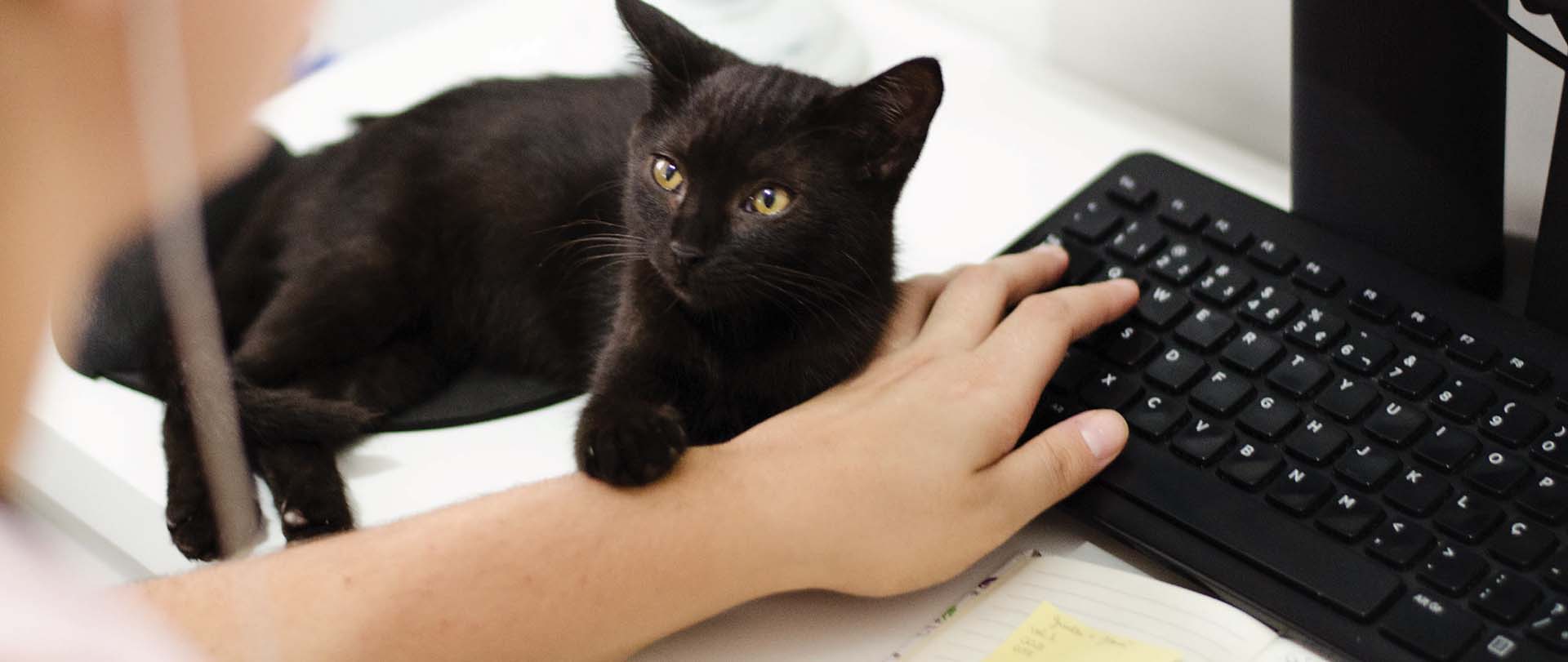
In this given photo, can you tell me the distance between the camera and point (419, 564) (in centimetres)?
80

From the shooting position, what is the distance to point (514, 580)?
802 mm

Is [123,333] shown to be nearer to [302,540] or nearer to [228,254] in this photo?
[228,254]

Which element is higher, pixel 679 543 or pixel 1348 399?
pixel 1348 399

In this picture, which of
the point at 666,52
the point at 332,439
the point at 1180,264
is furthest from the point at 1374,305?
the point at 332,439

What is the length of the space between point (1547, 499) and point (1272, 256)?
0.92 feet

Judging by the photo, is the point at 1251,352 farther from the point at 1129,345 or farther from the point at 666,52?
the point at 666,52

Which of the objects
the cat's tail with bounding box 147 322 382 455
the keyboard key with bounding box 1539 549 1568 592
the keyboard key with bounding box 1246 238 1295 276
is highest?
the keyboard key with bounding box 1246 238 1295 276

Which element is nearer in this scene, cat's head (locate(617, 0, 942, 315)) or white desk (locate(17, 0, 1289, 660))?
white desk (locate(17, 0, 1289, 660))

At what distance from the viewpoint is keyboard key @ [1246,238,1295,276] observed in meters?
0.98

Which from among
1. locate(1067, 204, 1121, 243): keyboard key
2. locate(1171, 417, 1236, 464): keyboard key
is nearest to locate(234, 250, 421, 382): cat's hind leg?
locate(1067, 204, 1121, 243): keyboard key

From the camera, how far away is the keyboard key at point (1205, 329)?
3.05 feet

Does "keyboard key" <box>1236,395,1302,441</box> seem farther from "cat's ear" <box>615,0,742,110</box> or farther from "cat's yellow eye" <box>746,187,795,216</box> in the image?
"cat's ear" <box>615,0,742,110</box>

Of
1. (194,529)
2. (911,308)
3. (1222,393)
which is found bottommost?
(194,529)

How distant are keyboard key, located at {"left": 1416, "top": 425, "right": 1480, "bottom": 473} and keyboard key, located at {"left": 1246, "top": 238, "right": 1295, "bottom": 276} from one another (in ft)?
0.63
